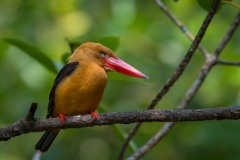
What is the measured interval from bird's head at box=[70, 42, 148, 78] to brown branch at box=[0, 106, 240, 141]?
1.12m

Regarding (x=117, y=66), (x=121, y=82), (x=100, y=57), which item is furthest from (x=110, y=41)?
(x=121, y=82)

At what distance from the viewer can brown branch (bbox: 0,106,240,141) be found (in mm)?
3104

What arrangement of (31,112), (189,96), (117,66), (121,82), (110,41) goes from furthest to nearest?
(121,82) → (117,66) → (189,96) → (110,41) → (31,112)

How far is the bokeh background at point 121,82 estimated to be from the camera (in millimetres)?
6156

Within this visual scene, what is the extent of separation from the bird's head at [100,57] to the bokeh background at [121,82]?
1.15 metres

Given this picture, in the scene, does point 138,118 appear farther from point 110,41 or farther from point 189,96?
point 189,96

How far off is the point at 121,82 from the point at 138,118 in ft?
7.91

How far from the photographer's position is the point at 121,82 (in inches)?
221

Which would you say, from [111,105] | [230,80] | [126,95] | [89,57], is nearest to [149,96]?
[126,95]

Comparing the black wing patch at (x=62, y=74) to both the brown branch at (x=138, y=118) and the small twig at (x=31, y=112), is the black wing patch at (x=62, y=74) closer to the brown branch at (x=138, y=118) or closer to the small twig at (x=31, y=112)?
the brown branch at (x=138, y=118)

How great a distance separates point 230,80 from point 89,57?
227cm

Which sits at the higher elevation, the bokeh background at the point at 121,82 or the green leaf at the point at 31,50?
the green leaf at the point at 31,50

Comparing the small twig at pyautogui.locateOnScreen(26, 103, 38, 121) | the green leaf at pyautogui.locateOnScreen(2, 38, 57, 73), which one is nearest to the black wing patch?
the green leaf at pyautogui.locateOnScreen(2, 38, 57, 73)

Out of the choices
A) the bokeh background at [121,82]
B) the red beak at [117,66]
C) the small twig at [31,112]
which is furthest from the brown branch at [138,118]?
the bokeh background at [121,82]
